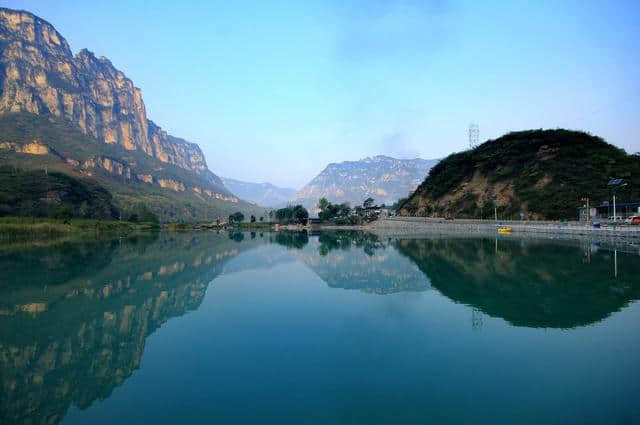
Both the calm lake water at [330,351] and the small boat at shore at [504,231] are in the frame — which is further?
the small boat at shore at [504,231]

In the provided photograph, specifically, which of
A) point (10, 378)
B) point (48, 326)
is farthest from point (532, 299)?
point (48, 326)

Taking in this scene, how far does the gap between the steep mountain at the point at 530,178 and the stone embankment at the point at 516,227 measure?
31.5 feet

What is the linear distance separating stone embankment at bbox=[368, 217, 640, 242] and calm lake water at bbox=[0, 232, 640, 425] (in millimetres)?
27474

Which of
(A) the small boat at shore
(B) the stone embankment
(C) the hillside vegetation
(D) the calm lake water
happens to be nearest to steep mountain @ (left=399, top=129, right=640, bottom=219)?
(B) the stone embankment

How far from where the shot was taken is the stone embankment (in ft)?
161

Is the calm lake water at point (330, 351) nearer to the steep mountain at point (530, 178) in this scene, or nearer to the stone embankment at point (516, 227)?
the stone embankment at point (516, 227)

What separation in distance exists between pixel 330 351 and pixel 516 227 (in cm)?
6594

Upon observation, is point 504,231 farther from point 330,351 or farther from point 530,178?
point 330,351

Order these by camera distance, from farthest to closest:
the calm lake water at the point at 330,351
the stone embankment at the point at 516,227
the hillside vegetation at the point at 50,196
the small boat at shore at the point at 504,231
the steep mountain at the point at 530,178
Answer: the hillside vegetation at the point at 50,196, the steep mountain at the point at 530,178, the small boat at shore at the point at 504,231, the stone embankment at the point at 516,227, the calm lake water at the point at 330,351

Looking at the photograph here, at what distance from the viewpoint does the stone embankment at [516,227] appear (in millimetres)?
49219

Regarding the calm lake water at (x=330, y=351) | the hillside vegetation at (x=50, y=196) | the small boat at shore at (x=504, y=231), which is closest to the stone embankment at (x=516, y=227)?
the small boat at shore at (x=504, y=231)

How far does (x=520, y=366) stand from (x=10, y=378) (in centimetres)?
1413

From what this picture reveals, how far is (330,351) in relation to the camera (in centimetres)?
1257

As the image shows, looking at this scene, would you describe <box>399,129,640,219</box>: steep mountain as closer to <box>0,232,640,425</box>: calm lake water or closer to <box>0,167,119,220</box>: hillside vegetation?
<box>0,232,640,425</box>: calm lake water
